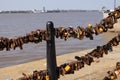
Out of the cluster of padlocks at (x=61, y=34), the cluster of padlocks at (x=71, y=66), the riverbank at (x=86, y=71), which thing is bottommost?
the riverbank at (x=86, y=71)

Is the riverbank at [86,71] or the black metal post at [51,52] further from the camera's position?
the riverbank at [86,71]

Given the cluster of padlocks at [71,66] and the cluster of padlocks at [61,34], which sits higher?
the cluster of padlocks at [61,34]

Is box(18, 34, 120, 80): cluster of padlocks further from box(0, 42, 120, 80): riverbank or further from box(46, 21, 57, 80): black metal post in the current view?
box(0, 42, 120, 80): riverbank

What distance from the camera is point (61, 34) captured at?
164 inches

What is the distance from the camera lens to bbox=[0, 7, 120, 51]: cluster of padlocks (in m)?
3.96

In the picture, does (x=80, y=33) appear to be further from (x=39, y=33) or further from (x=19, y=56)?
(x=19, y=56)

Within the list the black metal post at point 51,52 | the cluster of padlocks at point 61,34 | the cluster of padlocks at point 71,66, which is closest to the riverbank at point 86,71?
the cluster of padlocks at point 71,66

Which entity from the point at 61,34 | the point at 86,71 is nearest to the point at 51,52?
the point at 61,34

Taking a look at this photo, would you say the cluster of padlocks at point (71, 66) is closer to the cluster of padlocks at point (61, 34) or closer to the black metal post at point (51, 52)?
the black metal post at point (51, 52)

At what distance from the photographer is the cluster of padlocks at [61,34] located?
156 inches

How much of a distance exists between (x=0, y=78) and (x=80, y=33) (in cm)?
624

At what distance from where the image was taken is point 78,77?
8688 mm

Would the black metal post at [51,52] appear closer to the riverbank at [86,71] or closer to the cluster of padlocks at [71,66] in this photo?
the cluster of padlocks at [71,66]

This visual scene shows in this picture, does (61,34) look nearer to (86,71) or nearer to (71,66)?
(71,66)
